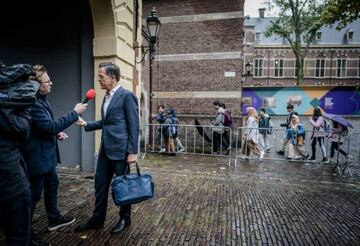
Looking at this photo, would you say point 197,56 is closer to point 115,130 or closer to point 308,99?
point 115,130

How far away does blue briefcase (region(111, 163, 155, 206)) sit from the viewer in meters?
3.16

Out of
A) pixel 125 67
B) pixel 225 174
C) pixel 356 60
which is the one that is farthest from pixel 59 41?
pixel 356 60

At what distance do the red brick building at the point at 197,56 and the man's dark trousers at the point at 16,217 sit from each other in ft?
37.9

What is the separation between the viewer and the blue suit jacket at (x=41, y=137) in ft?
9.71

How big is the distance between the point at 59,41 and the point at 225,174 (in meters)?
5.33

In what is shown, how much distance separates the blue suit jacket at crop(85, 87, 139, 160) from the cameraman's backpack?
1285 mm

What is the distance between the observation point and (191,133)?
1477 centimetres

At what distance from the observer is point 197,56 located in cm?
1476

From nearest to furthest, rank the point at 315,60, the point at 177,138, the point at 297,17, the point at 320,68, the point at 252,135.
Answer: the point at 252,135 → the point at 177,138 → the point at 297,17 → the point at 320,68 → the point at 315,60

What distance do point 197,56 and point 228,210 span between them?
1149 centimetres

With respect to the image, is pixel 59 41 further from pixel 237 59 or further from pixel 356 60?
pixel 356 60

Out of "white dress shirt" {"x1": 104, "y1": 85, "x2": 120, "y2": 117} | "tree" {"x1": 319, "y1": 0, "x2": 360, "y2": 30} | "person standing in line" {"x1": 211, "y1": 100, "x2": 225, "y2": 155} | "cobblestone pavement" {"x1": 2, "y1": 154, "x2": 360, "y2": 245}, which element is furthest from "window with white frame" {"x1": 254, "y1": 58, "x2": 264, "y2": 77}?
"white dress shirt" {"x1": 104, "y1": 85, "x2": 120, "y2": 117}

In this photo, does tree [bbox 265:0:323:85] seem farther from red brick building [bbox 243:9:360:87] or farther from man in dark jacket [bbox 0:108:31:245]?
man in dark jacket [bbox 0:108:31:245]

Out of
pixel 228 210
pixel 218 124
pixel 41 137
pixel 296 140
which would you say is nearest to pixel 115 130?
pixel 41 137
